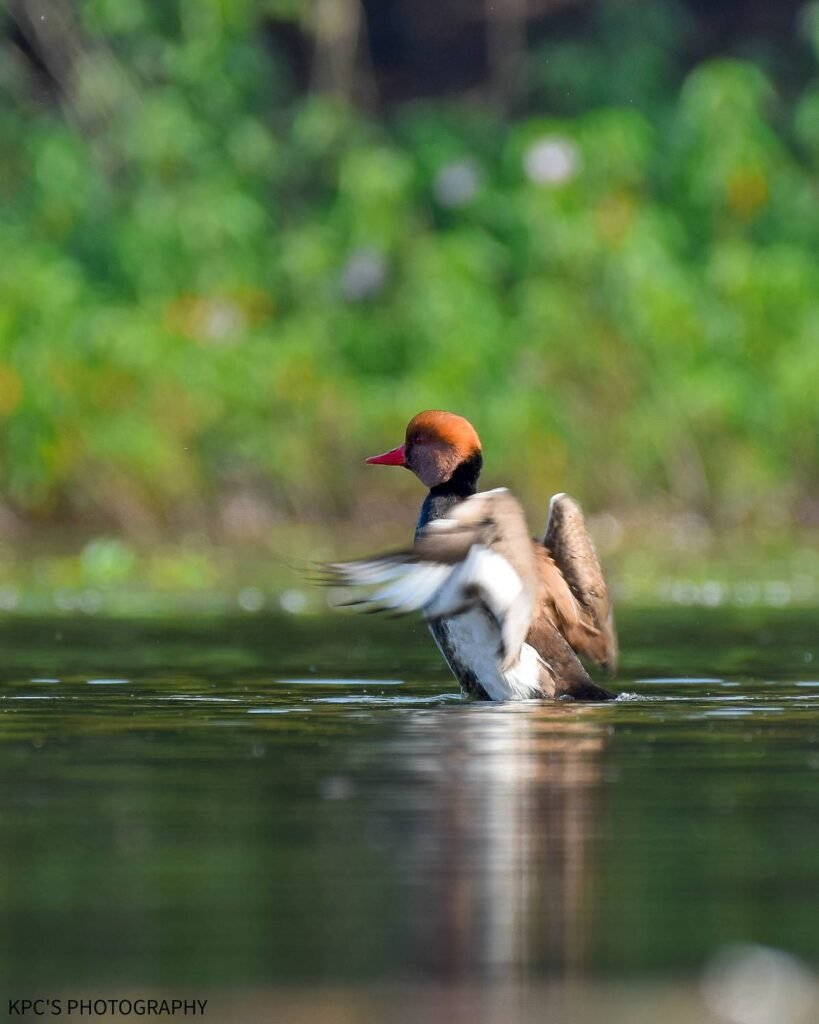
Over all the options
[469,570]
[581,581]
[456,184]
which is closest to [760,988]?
[469,570]

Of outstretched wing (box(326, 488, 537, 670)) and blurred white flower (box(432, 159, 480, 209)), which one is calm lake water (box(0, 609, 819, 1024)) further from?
blurred white flower (box(432, 159, 480, 209))

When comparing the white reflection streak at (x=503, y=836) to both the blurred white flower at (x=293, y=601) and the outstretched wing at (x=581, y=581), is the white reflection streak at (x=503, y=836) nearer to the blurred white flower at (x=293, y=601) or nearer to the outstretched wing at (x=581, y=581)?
the outstretched wing at (x=581, y=581)

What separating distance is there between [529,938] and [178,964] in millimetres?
633

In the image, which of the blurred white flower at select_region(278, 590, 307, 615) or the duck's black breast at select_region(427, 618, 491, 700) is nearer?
the duck's black breast at select_region(427, 618, 491, 700)

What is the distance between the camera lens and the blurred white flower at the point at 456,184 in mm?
22078

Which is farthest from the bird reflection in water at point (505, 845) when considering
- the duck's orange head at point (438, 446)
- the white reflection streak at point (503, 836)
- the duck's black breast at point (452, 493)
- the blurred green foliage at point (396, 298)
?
the blurred green foliage at point (396, 298)

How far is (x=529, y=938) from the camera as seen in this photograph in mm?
5105

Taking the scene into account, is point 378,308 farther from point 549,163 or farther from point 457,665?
point 457,665

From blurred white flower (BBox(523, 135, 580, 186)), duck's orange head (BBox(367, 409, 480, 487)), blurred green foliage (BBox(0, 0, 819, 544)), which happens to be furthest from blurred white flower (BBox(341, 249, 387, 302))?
duck's orange head (BBox(367, 409, 480, 487))

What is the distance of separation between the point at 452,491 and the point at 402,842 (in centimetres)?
360

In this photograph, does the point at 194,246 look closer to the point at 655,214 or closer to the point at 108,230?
the point at 108,230

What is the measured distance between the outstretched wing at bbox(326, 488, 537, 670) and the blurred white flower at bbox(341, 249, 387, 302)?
40.6 ft

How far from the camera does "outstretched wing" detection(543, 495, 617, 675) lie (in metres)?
9.62

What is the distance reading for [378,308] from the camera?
838 inches
